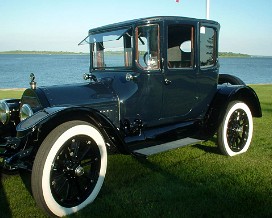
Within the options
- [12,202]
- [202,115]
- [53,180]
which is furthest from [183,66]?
[12,202]

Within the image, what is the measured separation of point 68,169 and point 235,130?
313cm

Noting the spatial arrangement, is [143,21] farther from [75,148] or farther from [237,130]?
[237,130]

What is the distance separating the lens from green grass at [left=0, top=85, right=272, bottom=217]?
3.40 metres

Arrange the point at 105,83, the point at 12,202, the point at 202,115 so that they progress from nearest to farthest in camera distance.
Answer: the point at 12,202, the point at 105,83, the point at 202,115

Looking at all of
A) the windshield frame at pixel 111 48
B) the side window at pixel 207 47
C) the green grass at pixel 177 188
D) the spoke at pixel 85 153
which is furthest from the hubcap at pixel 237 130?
the spoke at pixel 85 153

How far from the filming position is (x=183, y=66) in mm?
4840

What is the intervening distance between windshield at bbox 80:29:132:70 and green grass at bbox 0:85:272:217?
1491 millimetres

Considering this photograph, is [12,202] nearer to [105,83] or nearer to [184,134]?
[105,83]

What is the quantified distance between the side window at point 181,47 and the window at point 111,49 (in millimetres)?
601

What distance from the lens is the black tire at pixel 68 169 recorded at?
3.19 meters

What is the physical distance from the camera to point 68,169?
3.48 m

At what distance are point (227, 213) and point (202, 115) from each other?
2179 millimetres

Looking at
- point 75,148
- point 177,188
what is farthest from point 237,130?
point 75,148

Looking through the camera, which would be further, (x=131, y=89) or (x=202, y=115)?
(x=202, y=115)
